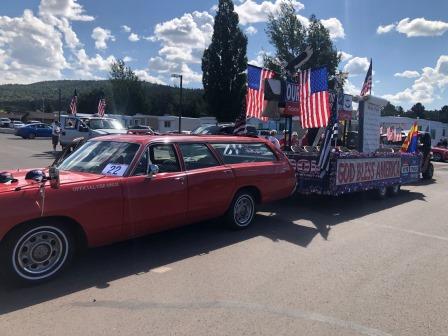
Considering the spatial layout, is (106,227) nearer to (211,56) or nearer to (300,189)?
(300,189)

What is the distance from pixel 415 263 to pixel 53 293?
14.1 feet

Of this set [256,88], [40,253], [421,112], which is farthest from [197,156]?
[421,112]

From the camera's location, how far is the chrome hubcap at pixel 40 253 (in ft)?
14.0

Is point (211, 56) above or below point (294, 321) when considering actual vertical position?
above

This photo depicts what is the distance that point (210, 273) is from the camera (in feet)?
15.9

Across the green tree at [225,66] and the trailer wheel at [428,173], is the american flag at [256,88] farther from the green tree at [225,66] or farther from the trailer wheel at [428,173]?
the green tree at [225,66]

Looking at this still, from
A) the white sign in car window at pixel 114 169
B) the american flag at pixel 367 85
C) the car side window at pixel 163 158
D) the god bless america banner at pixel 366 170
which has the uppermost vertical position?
the american flag at pixel 367 85

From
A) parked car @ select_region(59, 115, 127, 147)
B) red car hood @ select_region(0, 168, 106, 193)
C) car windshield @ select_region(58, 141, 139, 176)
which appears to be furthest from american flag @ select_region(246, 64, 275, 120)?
parked car @ select_region(59, 115, 127, 147)

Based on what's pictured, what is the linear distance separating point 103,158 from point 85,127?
15.4 m

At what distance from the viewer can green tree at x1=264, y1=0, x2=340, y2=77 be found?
157 feet

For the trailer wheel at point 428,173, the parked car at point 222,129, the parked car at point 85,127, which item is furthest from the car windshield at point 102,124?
the trailer wheel at point 428,173

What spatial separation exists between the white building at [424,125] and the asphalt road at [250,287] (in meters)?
36.3

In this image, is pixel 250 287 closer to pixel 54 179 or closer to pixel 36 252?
pixel 36 252

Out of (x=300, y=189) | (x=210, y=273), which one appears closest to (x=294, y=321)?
(x=210, y=273)
